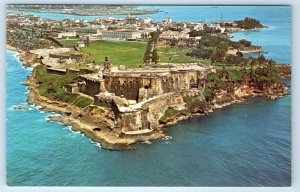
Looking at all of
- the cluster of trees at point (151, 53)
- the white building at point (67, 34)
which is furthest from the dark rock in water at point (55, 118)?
the cluster of trees at point (151, 53)

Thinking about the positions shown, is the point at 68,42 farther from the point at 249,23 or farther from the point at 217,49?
the point at 249,23

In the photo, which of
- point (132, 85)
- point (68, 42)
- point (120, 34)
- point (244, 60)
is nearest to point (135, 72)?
point (132, 85)

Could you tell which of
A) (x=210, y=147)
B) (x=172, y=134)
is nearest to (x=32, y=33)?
(x=172, y=134)

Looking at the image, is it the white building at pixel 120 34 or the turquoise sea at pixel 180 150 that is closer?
the turquoise sea at pixel 180 150

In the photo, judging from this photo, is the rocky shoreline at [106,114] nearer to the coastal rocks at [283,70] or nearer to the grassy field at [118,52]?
the coastal rocks at [283,70]

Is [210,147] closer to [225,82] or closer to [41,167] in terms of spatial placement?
[225,82]

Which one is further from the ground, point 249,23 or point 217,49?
point 249,23

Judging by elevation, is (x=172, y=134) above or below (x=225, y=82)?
below
